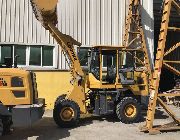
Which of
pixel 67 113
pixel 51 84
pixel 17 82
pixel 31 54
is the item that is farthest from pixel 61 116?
pixel 31 54

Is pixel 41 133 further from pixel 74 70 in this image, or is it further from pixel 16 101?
pixel 74 70

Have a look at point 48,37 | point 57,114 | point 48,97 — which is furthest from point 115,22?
point 57,114

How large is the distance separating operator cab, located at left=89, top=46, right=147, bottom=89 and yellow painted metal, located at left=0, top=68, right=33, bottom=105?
3.61m

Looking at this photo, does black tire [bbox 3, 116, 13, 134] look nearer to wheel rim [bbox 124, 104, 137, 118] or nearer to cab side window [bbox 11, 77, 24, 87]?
cab side window [bbox 11, 77, 24, 87]

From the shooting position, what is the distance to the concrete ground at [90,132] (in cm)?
1029

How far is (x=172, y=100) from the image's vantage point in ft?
61.0

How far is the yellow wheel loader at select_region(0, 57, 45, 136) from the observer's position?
9.37 metres

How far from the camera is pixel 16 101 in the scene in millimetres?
9594

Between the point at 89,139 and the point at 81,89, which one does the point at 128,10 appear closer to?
the point at 81,89

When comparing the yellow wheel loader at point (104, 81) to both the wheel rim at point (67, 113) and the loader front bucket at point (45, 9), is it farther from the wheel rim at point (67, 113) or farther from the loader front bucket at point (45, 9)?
the wheel rim at point (67, 113)

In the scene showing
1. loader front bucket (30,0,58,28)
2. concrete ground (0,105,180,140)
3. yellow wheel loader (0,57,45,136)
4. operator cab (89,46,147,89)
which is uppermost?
loader front bucket (30,0,58,28)

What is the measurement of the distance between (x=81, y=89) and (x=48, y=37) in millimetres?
5037

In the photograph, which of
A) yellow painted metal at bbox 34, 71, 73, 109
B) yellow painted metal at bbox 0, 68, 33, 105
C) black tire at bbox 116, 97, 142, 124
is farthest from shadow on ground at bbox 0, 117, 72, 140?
yellow painted metal at bbox 34, 71, 73, 109

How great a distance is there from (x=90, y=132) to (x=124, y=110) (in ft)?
6.86
